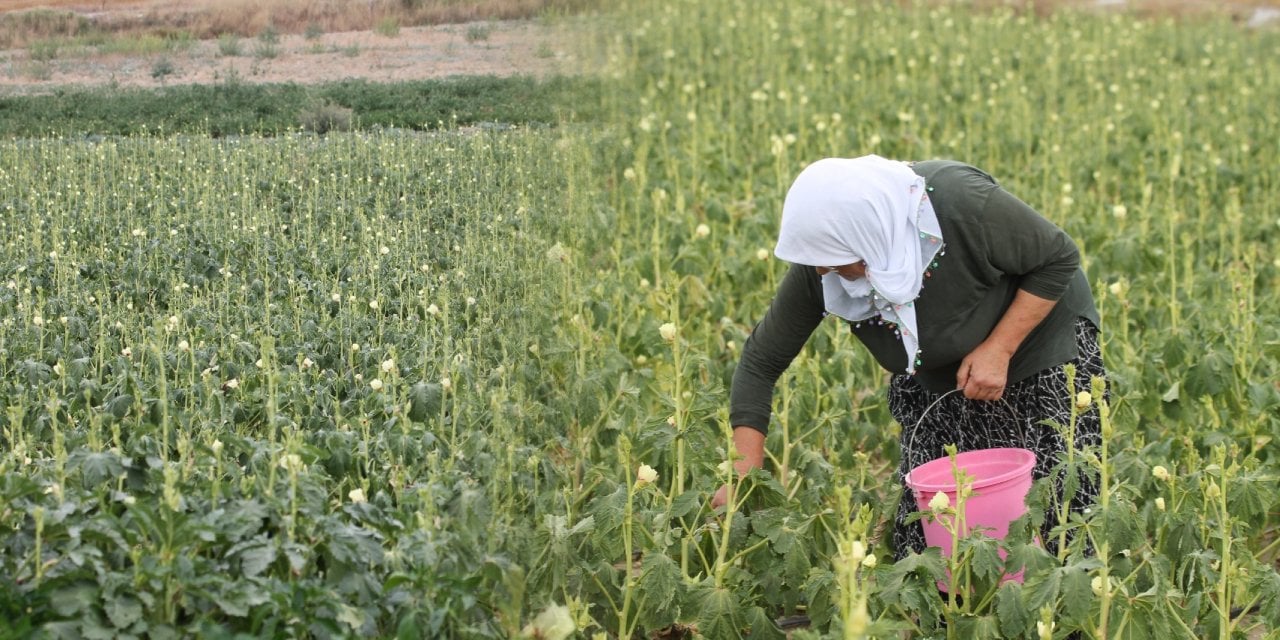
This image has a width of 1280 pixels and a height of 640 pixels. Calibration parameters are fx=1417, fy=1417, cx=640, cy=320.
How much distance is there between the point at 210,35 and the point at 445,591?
3.91ft

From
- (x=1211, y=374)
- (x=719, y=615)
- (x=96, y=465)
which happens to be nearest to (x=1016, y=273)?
(x=719, y=615)

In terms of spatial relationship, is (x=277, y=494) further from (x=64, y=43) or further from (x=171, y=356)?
(x=64, y=43)

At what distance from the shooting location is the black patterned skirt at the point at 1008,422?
3.46m

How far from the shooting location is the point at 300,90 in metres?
2.85

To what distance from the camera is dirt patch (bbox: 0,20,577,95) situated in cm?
268

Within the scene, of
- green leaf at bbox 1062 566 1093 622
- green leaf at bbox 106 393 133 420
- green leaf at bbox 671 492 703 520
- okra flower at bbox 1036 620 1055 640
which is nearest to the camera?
green leaf at bbox 106 393 133 420

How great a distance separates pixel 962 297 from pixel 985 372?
0.60ft

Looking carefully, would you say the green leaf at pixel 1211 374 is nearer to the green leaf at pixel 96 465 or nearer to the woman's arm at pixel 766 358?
the woman's arm at pixel 766 358

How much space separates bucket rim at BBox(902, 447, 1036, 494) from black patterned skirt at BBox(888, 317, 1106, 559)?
8 centimetres

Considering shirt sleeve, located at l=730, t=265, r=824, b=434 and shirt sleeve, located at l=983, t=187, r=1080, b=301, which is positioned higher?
shirt sleeve, located at l=983, t=187, r=1080, b=301

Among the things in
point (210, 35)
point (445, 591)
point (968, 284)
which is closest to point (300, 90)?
point (210, 35)

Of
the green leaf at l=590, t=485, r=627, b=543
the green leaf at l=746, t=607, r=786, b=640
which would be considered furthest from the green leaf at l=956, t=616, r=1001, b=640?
the green leaf at l=590, t=485, r=627, b=543

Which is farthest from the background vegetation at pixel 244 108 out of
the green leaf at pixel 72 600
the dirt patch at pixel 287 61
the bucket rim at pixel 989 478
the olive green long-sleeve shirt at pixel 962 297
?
the bucket rim at pixel 989 478

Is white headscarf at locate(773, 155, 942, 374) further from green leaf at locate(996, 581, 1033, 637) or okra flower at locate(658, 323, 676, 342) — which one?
green leaf at locate(996, 581, 1033, 637)
